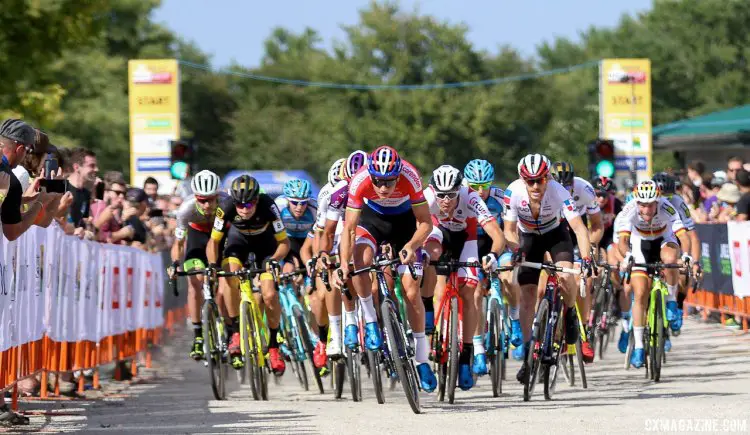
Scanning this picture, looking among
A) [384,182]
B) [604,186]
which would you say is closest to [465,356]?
[384,182]

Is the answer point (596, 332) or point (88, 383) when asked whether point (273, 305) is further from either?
point (596, 332)

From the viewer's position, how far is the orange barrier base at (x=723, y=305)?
21969mm

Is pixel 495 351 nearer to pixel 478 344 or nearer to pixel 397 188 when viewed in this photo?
pixel 478 344

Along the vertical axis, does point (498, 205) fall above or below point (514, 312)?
above

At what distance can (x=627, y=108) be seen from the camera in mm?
41562

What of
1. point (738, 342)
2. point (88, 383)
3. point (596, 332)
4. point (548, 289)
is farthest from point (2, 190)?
point (738, 342)

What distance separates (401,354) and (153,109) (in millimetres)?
29408

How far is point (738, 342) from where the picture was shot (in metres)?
20.8

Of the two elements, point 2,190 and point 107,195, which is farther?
point 107,195

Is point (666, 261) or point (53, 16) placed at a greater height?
point (53, 16)

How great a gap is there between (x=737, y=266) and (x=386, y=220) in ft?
31.2

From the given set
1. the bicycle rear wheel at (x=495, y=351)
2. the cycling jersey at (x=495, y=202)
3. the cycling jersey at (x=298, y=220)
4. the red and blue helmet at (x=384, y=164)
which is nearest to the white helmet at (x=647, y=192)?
the cycling jersey at (x=495, y=202)

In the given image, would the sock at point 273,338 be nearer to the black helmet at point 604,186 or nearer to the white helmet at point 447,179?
the white helmet at point 447,179

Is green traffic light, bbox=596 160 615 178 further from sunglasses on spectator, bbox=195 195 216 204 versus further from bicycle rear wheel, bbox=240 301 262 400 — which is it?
bicycle rear wheel, bbox=240 301 262 400
